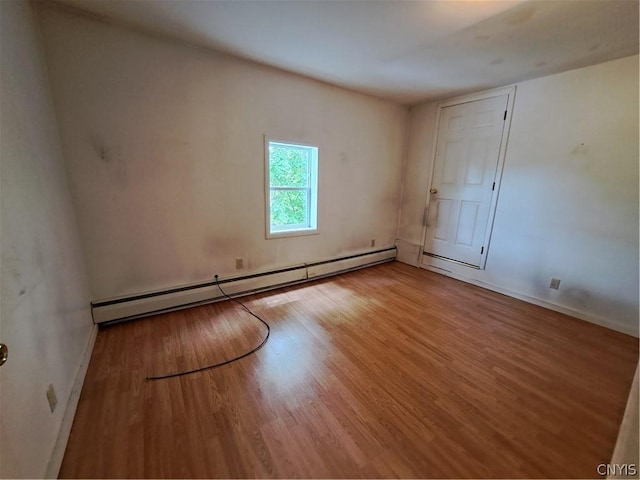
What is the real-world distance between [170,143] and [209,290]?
4.85ft

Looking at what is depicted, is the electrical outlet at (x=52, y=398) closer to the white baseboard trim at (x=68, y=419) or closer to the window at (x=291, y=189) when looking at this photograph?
the white baseboard trim at (x=68, y=419)

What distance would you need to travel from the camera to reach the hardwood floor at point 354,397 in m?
1.27

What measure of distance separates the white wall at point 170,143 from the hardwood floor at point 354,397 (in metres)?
0.65

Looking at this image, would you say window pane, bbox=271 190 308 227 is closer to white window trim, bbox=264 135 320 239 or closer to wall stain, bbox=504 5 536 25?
white window trim, bbox=264 135 320 239

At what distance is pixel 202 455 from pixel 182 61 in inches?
115

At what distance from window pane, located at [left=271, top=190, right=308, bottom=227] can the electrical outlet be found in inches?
89.8

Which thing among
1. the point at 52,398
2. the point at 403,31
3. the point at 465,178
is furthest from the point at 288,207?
the point at 52,398

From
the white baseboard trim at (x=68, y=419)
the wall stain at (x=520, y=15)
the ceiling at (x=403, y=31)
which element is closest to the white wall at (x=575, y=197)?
the ceiling at (x=403, y=31)

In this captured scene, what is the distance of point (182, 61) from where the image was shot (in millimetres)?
2318

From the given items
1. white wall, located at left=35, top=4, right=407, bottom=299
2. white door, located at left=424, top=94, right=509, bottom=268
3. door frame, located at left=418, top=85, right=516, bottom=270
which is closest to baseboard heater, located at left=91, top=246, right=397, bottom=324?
white wall, located at left=35, top=4, right=407, bottom=299

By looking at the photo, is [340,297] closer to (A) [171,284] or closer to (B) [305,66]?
(A) [171,284]

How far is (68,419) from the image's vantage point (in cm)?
139

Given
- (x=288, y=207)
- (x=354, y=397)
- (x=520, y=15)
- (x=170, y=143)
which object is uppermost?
(x=520, y=15)

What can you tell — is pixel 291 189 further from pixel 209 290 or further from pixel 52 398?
pixel 52 398
